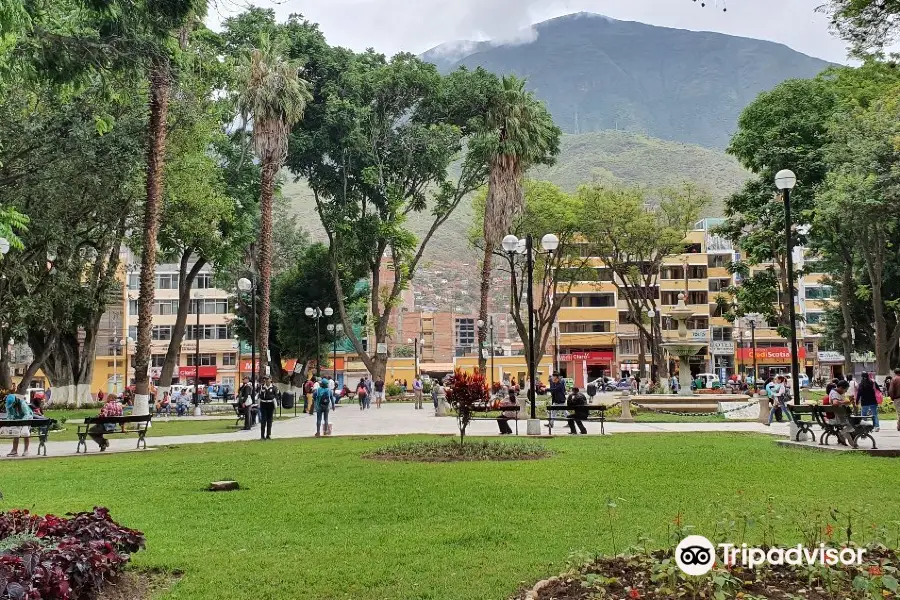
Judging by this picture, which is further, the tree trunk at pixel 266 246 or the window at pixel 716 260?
the window at pixel 716 260

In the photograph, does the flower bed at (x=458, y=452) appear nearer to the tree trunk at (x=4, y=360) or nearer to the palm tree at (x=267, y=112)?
the palm tree at (x=267, y=112)

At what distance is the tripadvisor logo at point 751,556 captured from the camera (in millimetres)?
5039

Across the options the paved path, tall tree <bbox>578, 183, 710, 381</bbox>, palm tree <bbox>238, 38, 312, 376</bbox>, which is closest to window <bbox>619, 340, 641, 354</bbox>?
tall tree <bbox>578, 183, 710, 381</bbox>

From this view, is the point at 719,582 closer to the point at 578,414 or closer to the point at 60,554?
the point at 60,554

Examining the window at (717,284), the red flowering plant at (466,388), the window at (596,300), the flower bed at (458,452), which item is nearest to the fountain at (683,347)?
the flower bed at (458,452)

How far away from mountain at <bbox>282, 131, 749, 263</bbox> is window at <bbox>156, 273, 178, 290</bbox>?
54.8 meters

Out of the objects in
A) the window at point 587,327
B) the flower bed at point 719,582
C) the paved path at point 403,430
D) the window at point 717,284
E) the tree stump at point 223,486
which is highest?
the window at point 717,284

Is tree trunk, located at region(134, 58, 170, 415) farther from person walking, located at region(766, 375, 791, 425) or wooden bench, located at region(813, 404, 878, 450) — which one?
person walking, located at region(766, 375, 791, 425)

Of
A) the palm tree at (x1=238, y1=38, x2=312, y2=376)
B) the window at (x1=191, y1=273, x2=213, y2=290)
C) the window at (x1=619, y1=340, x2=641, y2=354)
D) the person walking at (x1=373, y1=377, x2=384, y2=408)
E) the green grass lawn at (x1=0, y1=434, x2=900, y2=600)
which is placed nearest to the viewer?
the green grass lawn at (x1=0, y1=434, x2=900, y2=600)

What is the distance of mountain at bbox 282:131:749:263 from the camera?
151 metres

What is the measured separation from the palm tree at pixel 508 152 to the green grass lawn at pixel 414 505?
27.3m

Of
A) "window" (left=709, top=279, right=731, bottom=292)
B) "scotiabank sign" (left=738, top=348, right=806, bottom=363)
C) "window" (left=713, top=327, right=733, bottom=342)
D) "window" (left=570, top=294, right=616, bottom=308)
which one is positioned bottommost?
"scotiabank sign" (left=738, top=348, right=806, bottom=363)

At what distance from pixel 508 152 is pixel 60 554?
126 ft

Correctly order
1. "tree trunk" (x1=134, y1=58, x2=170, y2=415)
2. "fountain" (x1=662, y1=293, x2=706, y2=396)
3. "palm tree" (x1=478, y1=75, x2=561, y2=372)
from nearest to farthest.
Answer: "tree trunk" (x1=134, y1=58, x2=170, y2=415) < "fountain" (x1=662, y1=293, x2=706, y2=396) < "palm tree" (x1=478, y1=75, x2=561, y2=372)
